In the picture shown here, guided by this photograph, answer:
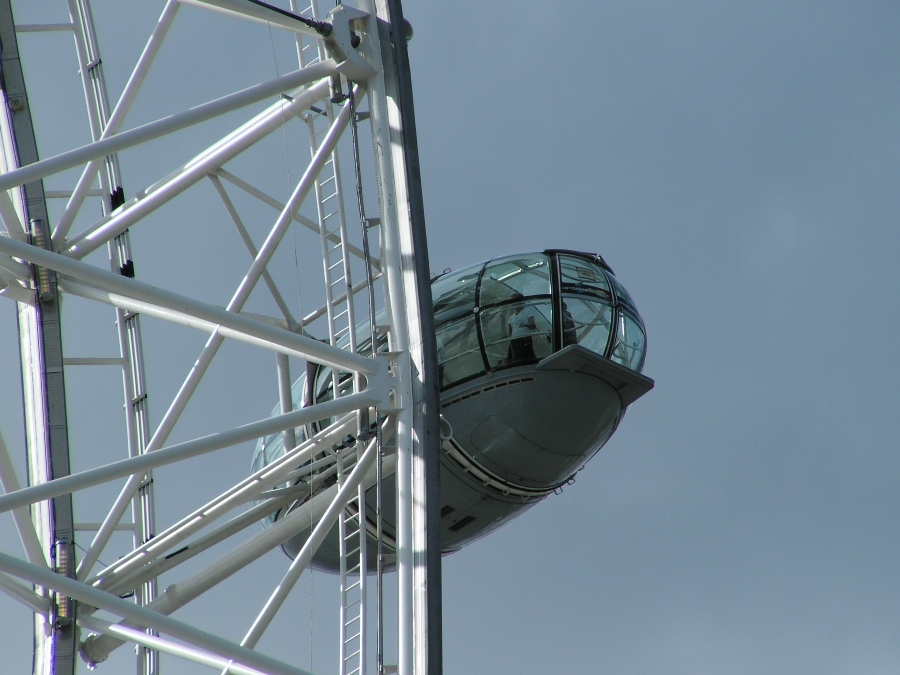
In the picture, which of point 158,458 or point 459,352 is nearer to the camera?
point 158,458

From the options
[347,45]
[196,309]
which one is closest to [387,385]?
[196,309]

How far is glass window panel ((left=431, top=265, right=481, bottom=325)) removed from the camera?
16703 millimetres

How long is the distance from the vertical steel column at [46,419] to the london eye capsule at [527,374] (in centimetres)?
278

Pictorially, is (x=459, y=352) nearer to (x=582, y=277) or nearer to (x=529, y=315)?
(x=529, y=315)

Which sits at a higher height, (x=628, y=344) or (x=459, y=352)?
(x=628, y=344)

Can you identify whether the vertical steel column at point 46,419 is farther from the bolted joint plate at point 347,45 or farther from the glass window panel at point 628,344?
the glass window panel at point 628,344

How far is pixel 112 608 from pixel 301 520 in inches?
167

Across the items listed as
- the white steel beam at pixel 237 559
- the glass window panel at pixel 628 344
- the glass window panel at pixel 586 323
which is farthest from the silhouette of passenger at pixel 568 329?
the white steel beam at pixel 237 559

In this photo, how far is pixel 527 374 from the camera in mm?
15977

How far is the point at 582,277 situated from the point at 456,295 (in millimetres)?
1434

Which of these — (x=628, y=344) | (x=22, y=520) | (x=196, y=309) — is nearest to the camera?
(x=196, y=309)

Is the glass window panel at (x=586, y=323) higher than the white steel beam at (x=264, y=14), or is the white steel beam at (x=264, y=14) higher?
the white steel beam at (x=264, y=14)

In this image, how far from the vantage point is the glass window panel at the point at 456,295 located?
658 inches

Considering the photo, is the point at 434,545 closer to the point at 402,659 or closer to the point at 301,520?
the point at 402,659
